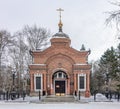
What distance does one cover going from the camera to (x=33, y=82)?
5341cm

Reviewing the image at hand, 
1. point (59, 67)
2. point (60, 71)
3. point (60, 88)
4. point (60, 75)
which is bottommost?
point (60, 88)

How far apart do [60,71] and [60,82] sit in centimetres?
167

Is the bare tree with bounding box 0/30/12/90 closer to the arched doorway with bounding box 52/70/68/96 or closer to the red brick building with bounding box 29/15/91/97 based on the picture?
the red brick building with bounding box 29/15/91/97

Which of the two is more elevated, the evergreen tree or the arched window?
A: the evergreen tree

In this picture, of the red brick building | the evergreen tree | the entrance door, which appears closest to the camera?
the red brick building

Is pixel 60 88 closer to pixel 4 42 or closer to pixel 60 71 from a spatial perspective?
pixel 60 71

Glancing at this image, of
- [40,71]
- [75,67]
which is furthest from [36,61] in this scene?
[75,67]

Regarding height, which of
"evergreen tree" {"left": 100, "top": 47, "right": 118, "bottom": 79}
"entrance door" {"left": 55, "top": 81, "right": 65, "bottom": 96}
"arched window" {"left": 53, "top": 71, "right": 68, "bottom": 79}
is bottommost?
"entrance door" {"left": 55, "top": 81, "right": 65, "bottom": 96}

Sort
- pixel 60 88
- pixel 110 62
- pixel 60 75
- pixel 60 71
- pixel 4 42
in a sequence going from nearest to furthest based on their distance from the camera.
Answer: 1. pixel 4 42
2. pixel 60 88
3. pixel 60 71
4. pixel 60 75
5. pixel 110 62

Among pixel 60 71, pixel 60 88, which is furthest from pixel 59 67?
pixel 60 88

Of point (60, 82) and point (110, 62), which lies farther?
point (110, 62)

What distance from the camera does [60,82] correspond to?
54875 millimetres

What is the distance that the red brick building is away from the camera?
53594 mm

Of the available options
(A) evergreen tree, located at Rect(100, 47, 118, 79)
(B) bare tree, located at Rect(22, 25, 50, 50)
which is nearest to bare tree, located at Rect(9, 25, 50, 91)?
(B) bare tree, located at Rect(22, 25, 50, 50)
